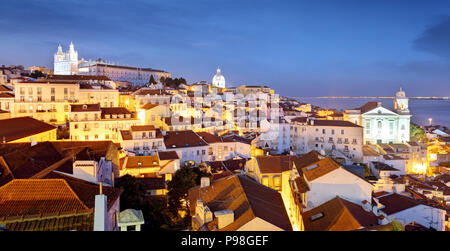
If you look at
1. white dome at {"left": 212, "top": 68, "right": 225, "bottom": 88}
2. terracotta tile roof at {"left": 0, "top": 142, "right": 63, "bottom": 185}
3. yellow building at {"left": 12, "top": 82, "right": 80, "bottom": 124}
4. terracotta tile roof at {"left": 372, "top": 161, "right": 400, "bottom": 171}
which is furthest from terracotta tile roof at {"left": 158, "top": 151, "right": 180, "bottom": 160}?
white dome at {"left": 212, "top": 68, "right": 225, "bottom": 88}

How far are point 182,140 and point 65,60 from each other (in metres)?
63.6

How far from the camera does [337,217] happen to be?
32.0ft

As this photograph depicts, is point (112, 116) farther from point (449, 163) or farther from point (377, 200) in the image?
point (449, 163)

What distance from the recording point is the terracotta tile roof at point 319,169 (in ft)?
38.6

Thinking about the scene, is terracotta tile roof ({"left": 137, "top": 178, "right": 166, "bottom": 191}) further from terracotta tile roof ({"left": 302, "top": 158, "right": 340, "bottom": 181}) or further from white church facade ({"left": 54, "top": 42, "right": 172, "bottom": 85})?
white church facade ({"left": 54, "top": 42, "right": 172, "bottom": 85})

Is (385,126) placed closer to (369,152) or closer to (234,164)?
(369,152)

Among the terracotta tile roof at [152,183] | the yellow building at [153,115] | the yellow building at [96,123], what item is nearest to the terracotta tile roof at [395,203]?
the terracotta tile roof at [152,183]

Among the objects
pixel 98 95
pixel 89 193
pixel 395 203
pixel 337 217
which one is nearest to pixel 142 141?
pixel 98 95

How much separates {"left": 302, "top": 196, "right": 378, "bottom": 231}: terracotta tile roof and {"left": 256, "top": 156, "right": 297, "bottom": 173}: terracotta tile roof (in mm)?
5332

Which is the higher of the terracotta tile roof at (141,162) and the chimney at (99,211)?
the chimney at (99,211)

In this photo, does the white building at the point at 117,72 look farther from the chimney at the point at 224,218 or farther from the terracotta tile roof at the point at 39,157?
the chimney at the point at 224,218

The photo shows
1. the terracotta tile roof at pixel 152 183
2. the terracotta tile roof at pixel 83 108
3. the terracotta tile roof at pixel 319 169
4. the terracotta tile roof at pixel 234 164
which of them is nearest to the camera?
the terracotta tile roof at pixel 319 169

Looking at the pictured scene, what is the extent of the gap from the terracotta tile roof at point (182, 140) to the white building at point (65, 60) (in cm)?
5821
